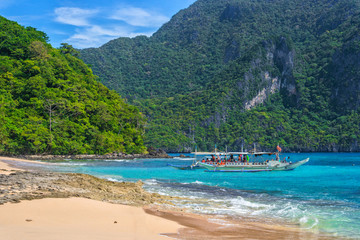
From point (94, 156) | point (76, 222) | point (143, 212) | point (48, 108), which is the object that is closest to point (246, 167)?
point (143, 212)

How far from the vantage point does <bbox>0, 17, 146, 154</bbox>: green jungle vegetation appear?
174 feet

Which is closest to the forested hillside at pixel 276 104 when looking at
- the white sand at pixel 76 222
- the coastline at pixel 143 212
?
the coastline at pixel 143 212

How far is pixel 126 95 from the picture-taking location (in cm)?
19250

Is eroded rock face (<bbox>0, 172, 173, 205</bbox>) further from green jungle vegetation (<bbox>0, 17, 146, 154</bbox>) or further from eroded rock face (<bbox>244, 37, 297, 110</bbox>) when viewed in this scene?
eroded rock face (<bbox>244, 37, 297, 110</bbox>)

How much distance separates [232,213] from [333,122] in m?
163

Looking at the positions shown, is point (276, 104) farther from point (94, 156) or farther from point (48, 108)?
point (48, 108)

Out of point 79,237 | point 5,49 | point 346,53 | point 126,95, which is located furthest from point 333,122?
point 79,237

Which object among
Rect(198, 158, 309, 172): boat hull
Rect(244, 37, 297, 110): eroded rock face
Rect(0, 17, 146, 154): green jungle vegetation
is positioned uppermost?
Rect(244, 37, 297, 110): eroded rock face

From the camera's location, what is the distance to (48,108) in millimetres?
59719

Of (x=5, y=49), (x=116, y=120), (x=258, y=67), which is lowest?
(x=116, y=120)

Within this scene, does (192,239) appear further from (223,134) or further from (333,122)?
(333,122)

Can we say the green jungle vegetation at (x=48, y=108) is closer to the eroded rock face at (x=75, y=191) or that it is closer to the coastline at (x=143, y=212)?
the eroded rock face at (x=75, y=191)

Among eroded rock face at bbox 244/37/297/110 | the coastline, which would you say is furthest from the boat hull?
eroded rock face at bbox 244/37/297/110

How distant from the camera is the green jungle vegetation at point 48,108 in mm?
53156
